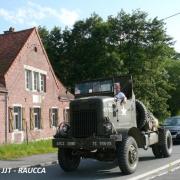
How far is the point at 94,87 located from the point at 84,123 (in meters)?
2.01

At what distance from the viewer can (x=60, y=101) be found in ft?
130

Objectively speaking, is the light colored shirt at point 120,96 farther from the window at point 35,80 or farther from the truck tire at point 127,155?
the window at point 35,80

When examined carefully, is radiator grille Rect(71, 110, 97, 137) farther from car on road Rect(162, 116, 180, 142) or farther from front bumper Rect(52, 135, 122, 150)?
car on road Rect(162, 116, 180, 142)

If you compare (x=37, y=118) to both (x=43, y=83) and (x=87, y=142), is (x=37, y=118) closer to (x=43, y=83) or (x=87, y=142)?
(x=43, y=83)

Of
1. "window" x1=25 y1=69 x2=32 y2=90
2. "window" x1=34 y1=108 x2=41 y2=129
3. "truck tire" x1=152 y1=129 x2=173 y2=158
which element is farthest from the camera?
"window" x1=34 y1=108 x2=41 y2=129

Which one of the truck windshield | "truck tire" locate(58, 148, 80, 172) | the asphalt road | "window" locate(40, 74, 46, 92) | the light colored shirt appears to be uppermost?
"window" locate(40, 74, 46, 92)

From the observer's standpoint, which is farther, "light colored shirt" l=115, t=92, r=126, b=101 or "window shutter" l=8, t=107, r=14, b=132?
"window shutter" l=8, t=107, r=14, b=132

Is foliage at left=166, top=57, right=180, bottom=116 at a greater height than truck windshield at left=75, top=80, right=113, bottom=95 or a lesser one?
greater

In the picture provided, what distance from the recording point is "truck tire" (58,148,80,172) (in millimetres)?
Result: 15070

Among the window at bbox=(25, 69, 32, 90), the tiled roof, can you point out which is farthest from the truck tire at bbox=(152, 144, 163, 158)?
the window at bbox=(25, 69, 32, 90)

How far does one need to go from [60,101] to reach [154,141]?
22.9 meters

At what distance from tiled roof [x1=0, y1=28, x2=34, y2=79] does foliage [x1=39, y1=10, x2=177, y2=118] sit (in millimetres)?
12292

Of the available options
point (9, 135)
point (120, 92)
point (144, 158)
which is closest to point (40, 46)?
point (9, 135)

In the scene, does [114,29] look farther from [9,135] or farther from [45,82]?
[9,135]
